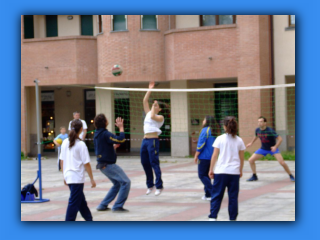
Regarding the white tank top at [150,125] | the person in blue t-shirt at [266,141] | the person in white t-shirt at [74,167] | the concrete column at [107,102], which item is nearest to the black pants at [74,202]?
the person in white t-shirt at [74,167]

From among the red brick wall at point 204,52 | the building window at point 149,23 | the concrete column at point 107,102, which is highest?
the building window at point 149,23

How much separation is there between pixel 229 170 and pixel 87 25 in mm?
16897

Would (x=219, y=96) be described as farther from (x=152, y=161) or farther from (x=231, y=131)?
(x=231, y=131)

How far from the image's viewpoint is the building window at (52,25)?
2267 cm

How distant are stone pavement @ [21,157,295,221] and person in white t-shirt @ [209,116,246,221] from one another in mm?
923

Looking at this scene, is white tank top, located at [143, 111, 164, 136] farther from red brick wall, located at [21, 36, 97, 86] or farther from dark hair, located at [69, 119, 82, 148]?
red brick wall, located at [21, 36, 97, 86]

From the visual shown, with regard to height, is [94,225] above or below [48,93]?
below

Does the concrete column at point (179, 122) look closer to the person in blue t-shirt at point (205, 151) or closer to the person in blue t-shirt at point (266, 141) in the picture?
the person in blue t-shirt at point (266, 141)

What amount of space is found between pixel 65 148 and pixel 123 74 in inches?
547

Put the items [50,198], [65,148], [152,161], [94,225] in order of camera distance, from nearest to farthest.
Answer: [94,225]
[65,148]
[152,161]
[50,198]

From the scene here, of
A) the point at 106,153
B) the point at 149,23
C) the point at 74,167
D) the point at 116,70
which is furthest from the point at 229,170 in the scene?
the point at 149,23

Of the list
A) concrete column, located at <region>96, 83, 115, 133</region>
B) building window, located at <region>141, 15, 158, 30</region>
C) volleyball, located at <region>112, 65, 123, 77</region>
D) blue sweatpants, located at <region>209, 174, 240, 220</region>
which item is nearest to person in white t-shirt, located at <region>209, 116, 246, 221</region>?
blue sweatpants, located at <region>209, 174, 240, 220</region>

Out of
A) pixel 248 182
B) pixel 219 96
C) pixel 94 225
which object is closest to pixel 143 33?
pixel 219 96

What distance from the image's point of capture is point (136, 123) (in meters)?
23.3
